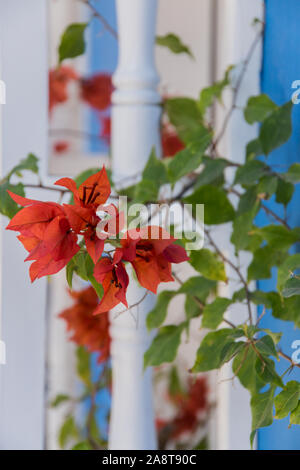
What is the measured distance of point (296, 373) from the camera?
40cm

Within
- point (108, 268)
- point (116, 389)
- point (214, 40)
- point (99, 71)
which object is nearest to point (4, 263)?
point (116, 389)

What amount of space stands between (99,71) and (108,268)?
3.67ft

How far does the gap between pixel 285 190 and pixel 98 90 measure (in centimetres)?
81

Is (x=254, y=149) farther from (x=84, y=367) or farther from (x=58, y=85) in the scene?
(x=58, y=85)

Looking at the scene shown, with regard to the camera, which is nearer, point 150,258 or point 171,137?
point 150,258

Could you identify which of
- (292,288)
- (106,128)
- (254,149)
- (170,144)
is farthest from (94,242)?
(106,128)

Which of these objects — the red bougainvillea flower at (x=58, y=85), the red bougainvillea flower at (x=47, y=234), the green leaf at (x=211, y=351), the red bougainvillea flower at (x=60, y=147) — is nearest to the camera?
the red bougainvillea flower at (x=47, y=234)

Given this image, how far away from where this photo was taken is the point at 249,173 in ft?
1.48

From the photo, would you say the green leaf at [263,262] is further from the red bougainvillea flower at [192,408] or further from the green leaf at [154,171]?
the red bougainvillea flower at [192,408]

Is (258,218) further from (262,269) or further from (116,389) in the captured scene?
(116,389)

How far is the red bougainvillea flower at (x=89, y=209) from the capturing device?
299mm

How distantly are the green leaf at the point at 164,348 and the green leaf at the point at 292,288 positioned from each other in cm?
17

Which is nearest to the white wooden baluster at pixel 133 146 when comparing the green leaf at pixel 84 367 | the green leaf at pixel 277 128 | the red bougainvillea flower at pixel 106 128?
the green leaf at pixel 277 128

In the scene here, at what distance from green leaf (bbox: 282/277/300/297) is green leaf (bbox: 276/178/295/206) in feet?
0.45
